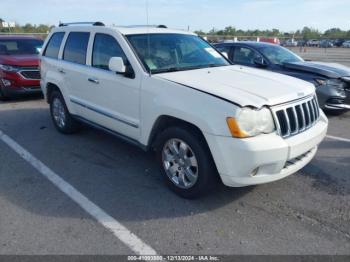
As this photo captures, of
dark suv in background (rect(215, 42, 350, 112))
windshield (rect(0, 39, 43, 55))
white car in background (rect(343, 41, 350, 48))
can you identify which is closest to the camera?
dark suv in background (rect(215, 42, 350, 112))

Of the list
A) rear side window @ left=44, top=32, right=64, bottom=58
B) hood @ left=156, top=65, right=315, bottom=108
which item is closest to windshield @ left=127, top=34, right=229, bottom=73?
hood @ left=156, top=65, right=315, bottom=108

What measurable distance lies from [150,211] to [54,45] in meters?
3.97

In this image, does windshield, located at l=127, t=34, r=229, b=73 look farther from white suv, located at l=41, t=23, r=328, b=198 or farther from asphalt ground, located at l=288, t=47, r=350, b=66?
asphalt ground, located at l=288, t=47, r=350, b=66

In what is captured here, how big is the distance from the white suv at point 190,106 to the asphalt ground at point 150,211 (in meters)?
0.40

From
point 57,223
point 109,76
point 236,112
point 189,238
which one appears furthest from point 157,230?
point 109,76

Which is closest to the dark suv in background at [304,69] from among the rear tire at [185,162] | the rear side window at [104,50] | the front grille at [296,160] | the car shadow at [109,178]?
the front grille at [296,160]

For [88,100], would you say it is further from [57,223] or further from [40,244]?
[40,244]

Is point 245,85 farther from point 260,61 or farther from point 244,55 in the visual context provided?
point 244,55

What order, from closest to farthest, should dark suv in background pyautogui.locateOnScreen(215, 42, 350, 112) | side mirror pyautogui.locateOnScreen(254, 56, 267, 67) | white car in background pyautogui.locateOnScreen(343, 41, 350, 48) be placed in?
dark suv in background pyautogui.locateOnScreen(215, 42, 350, 112)
side mirror pyautogui.locateOnScreen(254, 56, 267, 67)
white car in background pyautogui.locateOnScreen(343, 41, 350, 48)

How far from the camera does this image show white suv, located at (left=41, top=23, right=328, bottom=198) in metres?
3.17

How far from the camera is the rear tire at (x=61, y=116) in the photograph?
5.84 meters

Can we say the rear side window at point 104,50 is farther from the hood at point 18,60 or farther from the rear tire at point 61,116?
the hood at point 18,60

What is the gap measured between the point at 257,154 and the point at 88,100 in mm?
2908

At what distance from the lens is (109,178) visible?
4.32 m
